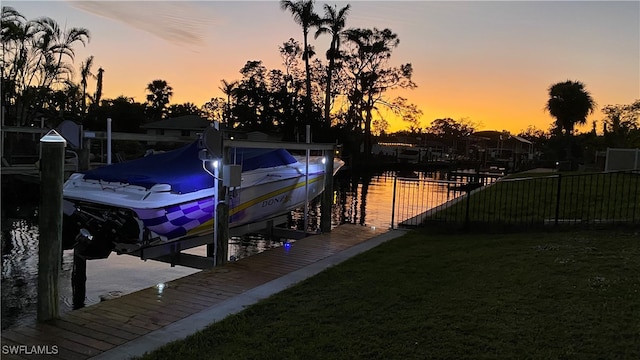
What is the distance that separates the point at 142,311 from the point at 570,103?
39.8m

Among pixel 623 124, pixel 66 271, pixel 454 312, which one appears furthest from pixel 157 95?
pixel 454 312

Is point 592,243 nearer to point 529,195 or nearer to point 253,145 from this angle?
point 253,145

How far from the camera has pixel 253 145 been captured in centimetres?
693

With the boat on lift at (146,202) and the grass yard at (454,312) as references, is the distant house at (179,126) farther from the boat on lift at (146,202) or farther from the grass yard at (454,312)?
the grass yard at (454,312)

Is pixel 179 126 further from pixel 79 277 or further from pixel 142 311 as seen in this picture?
pixel 142 311

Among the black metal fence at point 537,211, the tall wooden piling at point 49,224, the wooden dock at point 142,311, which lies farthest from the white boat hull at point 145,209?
the black metal fence at point 537,211

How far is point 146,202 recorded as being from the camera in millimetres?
6242

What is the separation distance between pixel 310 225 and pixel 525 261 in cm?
757

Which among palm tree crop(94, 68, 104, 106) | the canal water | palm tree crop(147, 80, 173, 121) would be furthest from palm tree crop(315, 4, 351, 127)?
the canal water

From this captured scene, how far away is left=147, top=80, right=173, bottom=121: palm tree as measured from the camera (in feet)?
194

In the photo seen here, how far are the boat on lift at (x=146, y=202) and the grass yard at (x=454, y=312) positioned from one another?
2.45 m

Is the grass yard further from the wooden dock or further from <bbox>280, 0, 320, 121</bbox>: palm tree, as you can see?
<bbox>280, 0, 320, 121</bbox>: palm tree

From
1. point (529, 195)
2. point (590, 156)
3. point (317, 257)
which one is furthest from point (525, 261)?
point (590, 156)

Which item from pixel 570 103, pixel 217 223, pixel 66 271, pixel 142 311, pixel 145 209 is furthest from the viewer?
pixel 570 103
